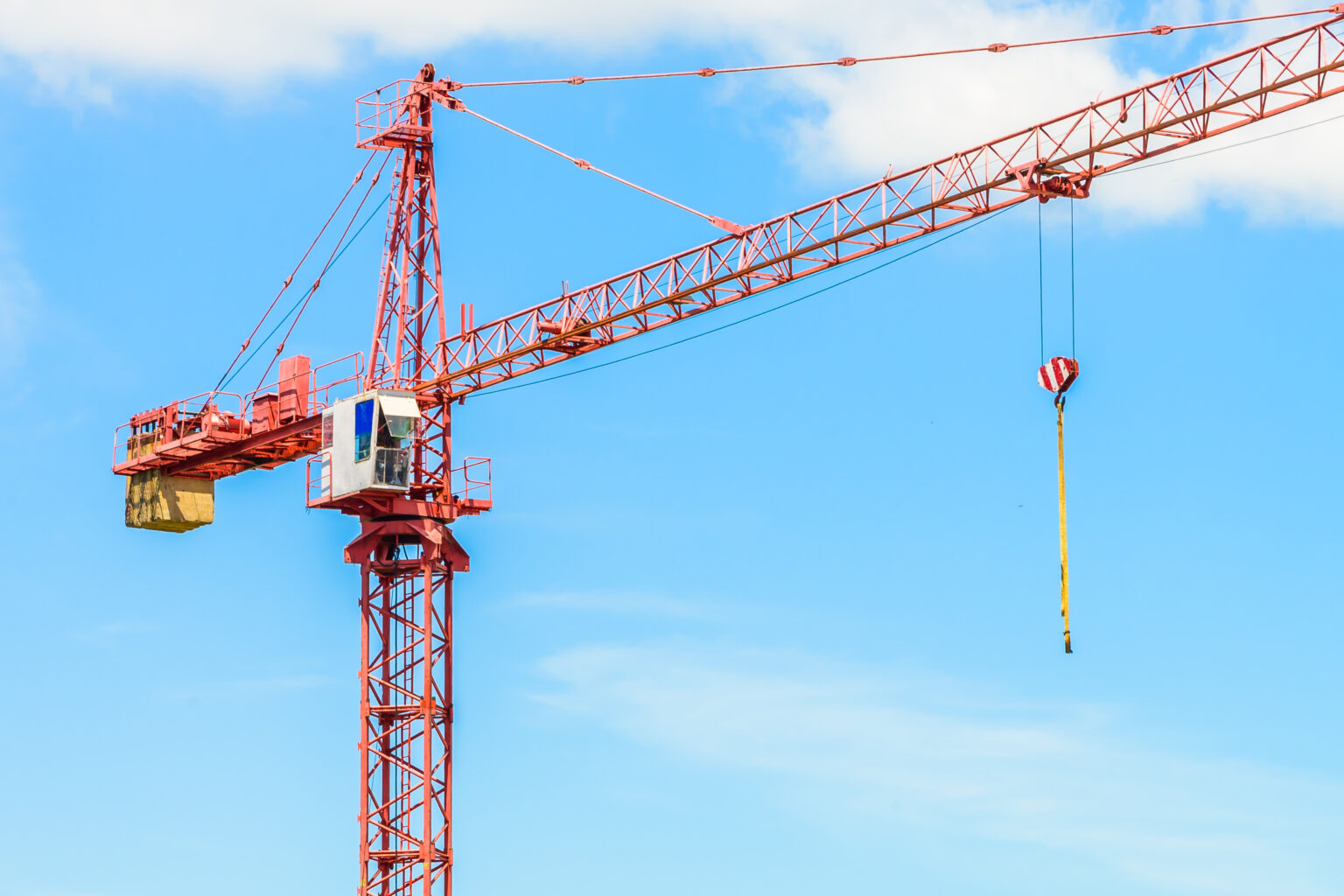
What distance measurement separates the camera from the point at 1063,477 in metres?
64.6

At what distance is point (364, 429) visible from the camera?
82.8 metres

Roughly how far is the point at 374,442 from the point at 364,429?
79 centimetres

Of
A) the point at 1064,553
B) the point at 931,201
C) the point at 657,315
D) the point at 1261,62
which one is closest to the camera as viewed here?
the point at 1064,553

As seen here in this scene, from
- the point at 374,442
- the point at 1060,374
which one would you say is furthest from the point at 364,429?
the point at 1060,374

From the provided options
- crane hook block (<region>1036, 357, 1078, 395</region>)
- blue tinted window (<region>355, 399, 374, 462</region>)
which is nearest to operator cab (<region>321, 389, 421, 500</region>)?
blue tinted window (<region>355, 399, 374, 462</region>)

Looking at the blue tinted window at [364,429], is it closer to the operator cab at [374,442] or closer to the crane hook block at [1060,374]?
the operator cab at [374,442]

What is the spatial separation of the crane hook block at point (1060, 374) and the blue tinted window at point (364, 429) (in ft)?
87.3

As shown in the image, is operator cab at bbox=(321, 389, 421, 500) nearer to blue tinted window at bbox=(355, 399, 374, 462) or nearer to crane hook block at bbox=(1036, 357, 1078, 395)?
blue tinted window at bbox=(355, 399, 374, 462)

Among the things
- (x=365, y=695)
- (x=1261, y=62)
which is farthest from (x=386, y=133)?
(x=1261, y=62)

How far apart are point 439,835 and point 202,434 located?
18.6 m

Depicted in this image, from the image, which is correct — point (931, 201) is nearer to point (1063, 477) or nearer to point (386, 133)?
Answer: point (1063, 477)

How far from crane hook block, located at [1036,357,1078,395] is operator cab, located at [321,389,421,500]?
1008 inches

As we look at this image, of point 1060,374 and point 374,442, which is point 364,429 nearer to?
point 374,442

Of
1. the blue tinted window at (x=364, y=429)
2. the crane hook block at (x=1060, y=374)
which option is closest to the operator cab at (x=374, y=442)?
the blue tinted window at (x=364, y=429)
